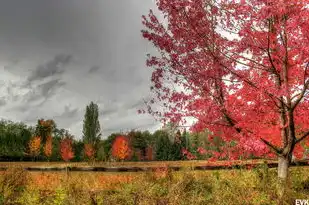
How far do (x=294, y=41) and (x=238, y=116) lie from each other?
2.06m

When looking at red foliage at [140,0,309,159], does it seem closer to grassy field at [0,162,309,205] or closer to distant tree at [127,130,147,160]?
grassy field at [0,162,309,205]

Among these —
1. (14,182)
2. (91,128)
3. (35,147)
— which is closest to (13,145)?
(35,147)

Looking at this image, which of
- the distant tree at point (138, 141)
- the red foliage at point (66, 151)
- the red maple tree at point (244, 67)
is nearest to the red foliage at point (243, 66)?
the red maple tree at point (244, 67)

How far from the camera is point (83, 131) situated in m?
64.6

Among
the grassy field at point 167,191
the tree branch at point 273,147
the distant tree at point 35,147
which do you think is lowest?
the grassy field at point 167,191

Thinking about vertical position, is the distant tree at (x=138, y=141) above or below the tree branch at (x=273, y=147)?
above

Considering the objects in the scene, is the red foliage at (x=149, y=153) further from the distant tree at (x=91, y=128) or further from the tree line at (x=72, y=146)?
the distant tree at (x=91, y=128)

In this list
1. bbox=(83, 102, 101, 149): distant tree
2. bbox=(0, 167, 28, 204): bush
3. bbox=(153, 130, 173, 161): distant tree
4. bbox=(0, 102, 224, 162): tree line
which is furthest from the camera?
bbox=(153, 130, 173, 161): distant tree

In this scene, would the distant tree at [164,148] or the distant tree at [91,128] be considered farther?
the distant tree at [164,148]

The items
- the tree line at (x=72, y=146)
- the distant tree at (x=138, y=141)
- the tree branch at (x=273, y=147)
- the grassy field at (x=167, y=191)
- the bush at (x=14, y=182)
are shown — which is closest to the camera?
the grassy field at (x=167, y=191)

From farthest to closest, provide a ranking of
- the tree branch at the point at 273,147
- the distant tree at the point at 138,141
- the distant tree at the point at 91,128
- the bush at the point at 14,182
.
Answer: the distant tree at the point at 138,141
the distant tree at the point at 91,128
the bush at the point at 14,182
the tree branch at the point at 273,147

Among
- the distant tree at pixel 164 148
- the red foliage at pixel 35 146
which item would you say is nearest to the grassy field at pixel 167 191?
the red foliage at pixel 35 146

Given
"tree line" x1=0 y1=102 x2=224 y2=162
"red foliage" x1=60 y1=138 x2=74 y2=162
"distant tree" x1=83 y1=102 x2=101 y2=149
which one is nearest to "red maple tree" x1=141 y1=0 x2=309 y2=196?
"tree line" x1=0 y1=102 x2=224 y2=162

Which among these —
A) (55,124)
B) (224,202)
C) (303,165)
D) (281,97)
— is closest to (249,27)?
(281,97)
